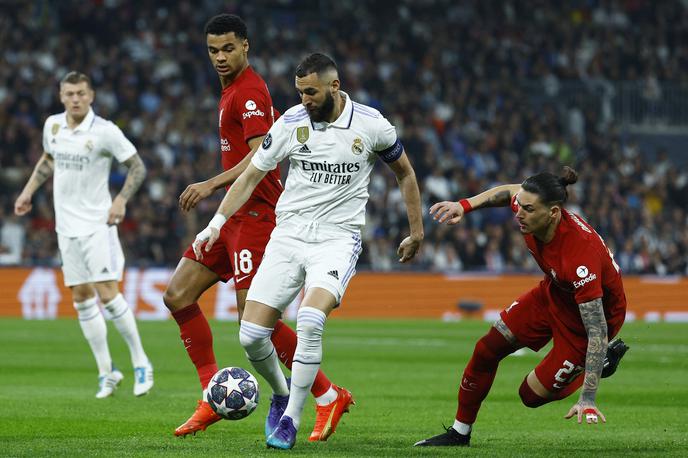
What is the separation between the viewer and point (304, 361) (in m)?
7.76

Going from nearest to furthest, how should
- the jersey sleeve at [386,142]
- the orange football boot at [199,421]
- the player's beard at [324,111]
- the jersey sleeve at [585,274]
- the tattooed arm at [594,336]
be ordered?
the tattooed arm at [594,336]
the jersey sleeve at [585,274]
the player's beard at [324,111]
the jersey sleeve at [386,142]
the orange football boot at [199,421]

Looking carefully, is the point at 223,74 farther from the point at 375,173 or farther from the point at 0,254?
the point at 375,173

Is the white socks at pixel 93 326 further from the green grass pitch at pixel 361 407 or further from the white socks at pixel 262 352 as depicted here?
the white socks at pixel 262 352

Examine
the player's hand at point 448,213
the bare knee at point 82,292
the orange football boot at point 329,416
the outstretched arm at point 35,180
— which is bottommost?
the bare knee at point 82,292

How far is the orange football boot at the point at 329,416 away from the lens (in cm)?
817

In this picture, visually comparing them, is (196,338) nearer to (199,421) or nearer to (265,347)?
(199,421)

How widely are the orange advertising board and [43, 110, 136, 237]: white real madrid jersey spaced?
11.3 metres

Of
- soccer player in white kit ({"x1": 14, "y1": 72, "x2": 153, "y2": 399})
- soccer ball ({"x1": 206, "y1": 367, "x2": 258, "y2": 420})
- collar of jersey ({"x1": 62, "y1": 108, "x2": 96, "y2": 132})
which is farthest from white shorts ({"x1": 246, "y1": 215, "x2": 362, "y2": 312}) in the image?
collar of jersey ({"x1": 62, "y1": 108, "x2": 96, "y2": 132})

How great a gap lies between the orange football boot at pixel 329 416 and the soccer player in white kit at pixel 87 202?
3720 millimetres

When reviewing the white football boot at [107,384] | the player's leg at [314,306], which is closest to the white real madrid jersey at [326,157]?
the player's leg at [314,306]

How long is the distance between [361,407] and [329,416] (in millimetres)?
2481

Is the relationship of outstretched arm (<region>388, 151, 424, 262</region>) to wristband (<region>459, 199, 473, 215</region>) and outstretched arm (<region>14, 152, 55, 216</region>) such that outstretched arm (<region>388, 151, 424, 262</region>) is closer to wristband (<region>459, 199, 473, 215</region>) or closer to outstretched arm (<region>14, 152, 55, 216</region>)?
wristband (<region>459, 199, 473, 215</region>)

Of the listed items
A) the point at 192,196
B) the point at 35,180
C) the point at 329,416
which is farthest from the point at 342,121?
the point at 35,180

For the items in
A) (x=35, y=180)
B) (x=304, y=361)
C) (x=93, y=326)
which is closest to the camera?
(x=304, y=361)
